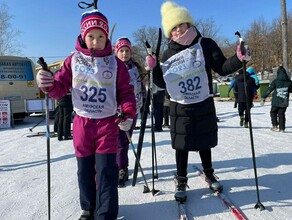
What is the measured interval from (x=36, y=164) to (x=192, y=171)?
2686 mm

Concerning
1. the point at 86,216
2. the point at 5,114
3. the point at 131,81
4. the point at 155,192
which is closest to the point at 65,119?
the point at 131,81

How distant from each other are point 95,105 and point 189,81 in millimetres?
1055

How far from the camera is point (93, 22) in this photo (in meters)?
2.72

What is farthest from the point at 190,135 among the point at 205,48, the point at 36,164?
the point at 36,164

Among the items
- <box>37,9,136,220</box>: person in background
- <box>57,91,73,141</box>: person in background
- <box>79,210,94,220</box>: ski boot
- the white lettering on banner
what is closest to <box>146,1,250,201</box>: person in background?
<box>37,9,136,220</box>: person in background

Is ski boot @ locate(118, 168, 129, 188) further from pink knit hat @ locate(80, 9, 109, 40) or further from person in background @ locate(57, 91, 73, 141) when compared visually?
person in background @ locate(57, 91, 73, 141)

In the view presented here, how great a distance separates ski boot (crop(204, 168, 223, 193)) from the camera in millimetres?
3260

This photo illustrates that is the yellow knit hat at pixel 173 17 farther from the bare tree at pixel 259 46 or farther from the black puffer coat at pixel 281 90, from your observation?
the bare tree at pixel 259 46

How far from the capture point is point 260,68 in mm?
43000

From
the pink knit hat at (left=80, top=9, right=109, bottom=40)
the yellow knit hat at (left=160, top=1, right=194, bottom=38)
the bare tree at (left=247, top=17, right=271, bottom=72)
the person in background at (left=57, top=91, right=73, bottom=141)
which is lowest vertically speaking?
the person in background at (left=57, top=91, right=73, bottom=141)

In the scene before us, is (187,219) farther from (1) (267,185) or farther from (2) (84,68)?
(2) (84,68)

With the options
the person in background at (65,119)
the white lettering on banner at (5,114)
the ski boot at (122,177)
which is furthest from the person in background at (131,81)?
the white lettering on banner at (5,114)

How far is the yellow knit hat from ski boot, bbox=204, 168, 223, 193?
1620 millimetres

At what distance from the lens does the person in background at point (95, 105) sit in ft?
8.75
